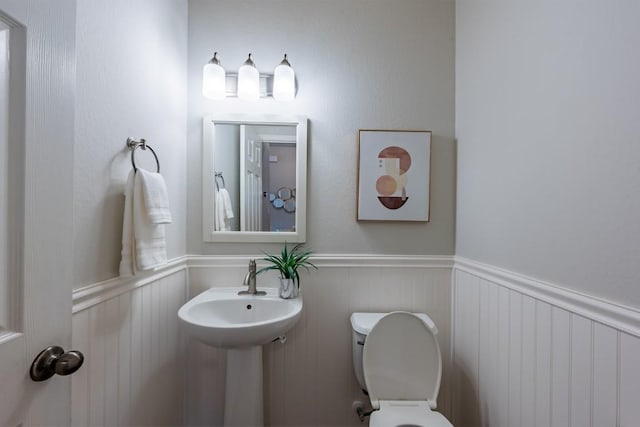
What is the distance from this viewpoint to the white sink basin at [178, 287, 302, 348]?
43.7 inches

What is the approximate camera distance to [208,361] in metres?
1.52

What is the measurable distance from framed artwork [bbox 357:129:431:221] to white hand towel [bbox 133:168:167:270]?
95 cm

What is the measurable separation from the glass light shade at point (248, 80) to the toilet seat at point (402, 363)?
1.27 m

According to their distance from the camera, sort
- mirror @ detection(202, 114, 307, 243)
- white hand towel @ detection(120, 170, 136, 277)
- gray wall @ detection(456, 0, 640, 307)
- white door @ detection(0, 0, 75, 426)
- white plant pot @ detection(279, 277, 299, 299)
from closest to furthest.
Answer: white door @ detection(0, 0, 75, 426)
gray wall @ detection(456, 0, 640, 307)
white hand towel @ detection(120, 170, 136, 277)
white plant pot @ detection(279, 277, 299, 299)
mirror @ detection(202, 114, 307, 243)

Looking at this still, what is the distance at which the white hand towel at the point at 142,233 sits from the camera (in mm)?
1010

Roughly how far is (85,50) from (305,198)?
996mm

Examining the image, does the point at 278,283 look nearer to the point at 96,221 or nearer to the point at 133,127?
the point at 96,221

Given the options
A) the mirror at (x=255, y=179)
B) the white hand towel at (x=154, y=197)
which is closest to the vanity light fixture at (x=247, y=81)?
the mirror at (x=255, y=179)

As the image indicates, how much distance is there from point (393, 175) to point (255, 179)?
733 mm

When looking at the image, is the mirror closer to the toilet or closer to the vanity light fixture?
the vanity light fixture

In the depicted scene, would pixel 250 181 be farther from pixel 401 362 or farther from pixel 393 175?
pixel 401 362

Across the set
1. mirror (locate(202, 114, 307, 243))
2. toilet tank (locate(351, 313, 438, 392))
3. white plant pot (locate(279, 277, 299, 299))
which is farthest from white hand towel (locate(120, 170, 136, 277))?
toilet tank (locate(351, 313, 438, 392))

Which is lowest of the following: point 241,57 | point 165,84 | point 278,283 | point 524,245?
point 278,283

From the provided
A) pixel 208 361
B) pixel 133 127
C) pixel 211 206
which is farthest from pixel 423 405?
pixel 133 127
